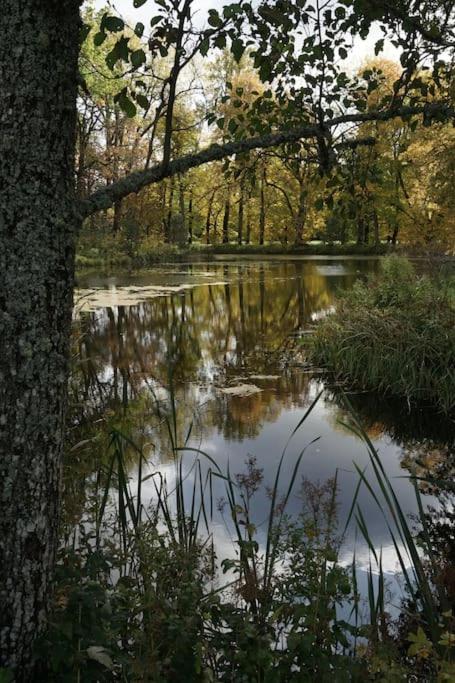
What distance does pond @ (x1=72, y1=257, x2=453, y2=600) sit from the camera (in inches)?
203

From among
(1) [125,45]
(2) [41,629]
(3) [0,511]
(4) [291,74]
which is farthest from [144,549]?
(4) [291,74]

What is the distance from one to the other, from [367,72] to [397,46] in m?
0.38

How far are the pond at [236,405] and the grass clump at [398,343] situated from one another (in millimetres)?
379

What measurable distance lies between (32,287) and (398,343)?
22.8 ft

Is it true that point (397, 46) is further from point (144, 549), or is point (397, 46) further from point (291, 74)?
point (144, 549)

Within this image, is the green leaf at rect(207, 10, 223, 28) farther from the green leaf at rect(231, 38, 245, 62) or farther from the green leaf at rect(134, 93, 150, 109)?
the green leaf at rect(134, 93, 150, 109)

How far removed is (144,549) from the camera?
2.48 m

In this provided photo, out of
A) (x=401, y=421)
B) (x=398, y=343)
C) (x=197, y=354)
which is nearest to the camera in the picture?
(x=401, y=421)

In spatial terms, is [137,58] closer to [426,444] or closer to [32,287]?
[32,287]

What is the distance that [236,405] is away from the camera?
7.44 m

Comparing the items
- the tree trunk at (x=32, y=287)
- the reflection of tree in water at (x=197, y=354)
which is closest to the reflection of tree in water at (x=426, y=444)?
Answer: the reflection of tree in water at (x=197, y=354)

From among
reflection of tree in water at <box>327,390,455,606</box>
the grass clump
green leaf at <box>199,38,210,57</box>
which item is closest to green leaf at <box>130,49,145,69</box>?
green leaf at <box>199,38,210,57</box>

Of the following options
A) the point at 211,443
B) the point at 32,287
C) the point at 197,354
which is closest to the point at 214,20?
the point at 32,287

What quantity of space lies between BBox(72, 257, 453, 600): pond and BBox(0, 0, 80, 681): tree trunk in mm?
1011
